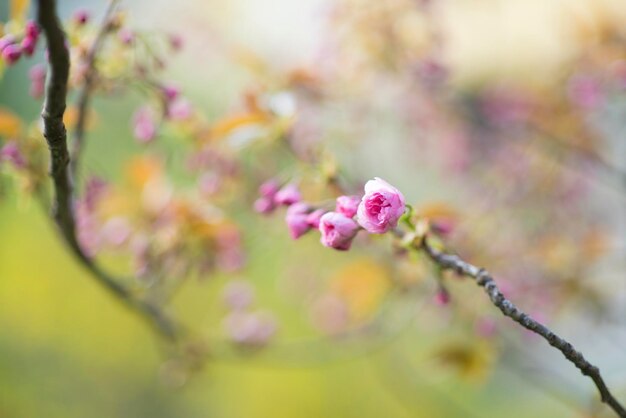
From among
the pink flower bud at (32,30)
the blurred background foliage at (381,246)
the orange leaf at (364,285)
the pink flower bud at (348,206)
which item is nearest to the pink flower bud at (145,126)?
the blurred background foliage at (381,246)

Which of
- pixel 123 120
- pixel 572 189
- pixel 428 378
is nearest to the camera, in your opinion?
pixel 572 189

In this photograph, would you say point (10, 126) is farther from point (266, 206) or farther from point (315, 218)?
point (315, 218)

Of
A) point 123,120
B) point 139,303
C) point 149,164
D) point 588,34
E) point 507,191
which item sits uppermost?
point 588,34

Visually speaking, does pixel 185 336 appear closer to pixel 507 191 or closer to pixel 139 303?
pixel 139 303

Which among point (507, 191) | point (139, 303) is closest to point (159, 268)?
point (139, 303)

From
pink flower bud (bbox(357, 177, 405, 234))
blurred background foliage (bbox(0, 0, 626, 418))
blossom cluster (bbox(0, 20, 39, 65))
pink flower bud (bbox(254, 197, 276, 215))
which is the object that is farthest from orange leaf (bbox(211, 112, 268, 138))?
pink flower bud (bbox(357, 177, 405, 234))

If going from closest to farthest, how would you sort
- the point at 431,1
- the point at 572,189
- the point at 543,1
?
1. the point at 431,1
2. the point at 572,189
3. the point at 543,1
